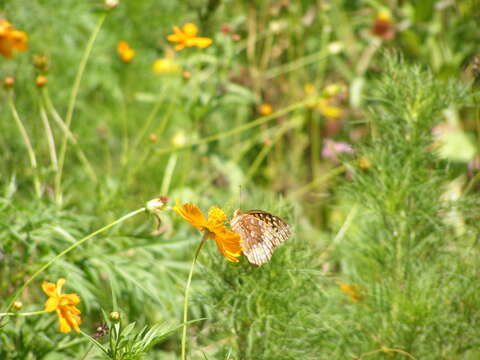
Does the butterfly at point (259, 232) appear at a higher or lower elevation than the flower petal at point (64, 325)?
higher

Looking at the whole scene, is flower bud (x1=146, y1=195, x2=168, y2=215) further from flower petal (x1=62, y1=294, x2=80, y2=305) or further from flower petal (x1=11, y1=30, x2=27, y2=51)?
flower petal (x1=11, y1=30, x2=27, y2=51)

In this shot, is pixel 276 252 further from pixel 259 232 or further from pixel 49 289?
pixel 49 289

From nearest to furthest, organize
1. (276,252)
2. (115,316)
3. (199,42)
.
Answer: (115,316), (276,252), (199,42)

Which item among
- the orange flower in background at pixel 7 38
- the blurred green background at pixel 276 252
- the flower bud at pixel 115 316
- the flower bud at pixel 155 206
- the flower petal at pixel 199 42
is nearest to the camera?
the flower bud at pixel 115 316

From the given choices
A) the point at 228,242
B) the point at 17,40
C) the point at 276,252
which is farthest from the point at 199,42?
the point at 228,242

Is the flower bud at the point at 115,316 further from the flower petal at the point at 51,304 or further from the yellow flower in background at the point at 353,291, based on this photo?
the yellow flower in background at the point at 353,291

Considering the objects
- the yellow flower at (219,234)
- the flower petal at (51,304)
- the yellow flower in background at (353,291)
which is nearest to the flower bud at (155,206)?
the yellow flower at (219,234)

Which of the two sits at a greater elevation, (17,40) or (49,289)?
(17,40)

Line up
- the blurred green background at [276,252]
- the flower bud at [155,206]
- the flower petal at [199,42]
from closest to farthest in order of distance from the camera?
1. the flower bud at [155,206]
2. the blurred green background at [276,252]
3. the flower petal at [199,42]
